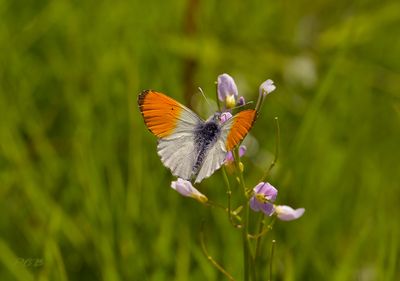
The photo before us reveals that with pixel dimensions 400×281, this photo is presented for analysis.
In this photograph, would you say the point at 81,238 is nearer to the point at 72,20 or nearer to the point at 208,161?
the point at 208,161

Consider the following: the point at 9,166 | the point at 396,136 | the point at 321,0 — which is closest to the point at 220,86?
the point at 9,166

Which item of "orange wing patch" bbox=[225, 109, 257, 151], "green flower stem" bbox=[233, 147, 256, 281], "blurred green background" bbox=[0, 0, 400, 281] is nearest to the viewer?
"orange wing patch" bbox=[225, 109, 257, 151]

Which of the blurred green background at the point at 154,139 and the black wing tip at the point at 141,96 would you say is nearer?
the black wing tip at the point at 141,96

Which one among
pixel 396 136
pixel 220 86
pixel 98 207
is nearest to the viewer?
pixel 220 86

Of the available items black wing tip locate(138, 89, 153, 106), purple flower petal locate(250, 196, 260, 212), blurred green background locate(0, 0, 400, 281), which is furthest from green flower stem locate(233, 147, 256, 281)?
blurred green background locate(0, 0, 400, 281)

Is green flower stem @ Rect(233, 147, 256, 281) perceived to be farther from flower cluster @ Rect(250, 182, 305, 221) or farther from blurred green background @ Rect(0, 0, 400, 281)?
blurred green background @ Rect(0, 0, 400, 281)

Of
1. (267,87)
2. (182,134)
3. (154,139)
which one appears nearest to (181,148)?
(182,134)

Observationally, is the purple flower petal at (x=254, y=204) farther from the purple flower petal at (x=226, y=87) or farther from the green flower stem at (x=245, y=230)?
the purple flower petal at (x=226, y=87)

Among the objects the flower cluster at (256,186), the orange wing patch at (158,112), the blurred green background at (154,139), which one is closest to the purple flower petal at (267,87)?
the flower cluster at (256,186)
